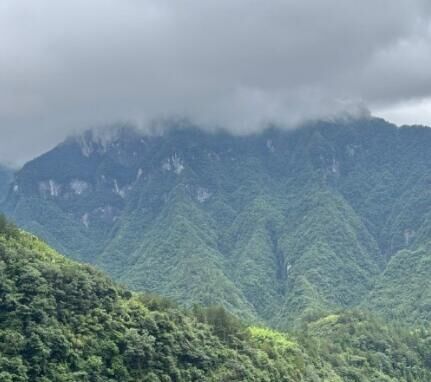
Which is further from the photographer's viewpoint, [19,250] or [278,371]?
[278,371]

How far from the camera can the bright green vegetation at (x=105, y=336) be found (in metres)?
65.2

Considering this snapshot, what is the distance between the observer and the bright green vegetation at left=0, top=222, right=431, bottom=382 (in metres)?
65.2

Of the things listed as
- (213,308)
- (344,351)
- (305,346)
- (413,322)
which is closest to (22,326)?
(213,308)

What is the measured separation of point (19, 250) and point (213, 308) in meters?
28.0

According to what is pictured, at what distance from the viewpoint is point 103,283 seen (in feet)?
253

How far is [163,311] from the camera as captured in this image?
81.1m

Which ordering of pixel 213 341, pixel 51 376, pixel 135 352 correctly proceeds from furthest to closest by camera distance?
pixel 213 341
pixel 135 352
pixel 51 376

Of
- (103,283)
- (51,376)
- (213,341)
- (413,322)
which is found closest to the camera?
(51,376)

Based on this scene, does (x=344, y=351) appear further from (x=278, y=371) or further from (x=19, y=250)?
→ (x=19, y=250)

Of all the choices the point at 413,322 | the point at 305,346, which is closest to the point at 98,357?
the point at 305,346

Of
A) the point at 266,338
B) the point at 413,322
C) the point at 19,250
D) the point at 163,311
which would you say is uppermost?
the point at 19,250

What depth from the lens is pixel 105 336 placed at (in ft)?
232

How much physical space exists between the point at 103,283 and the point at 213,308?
19.4 m

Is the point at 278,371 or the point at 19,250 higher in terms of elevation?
the point at 19,250
